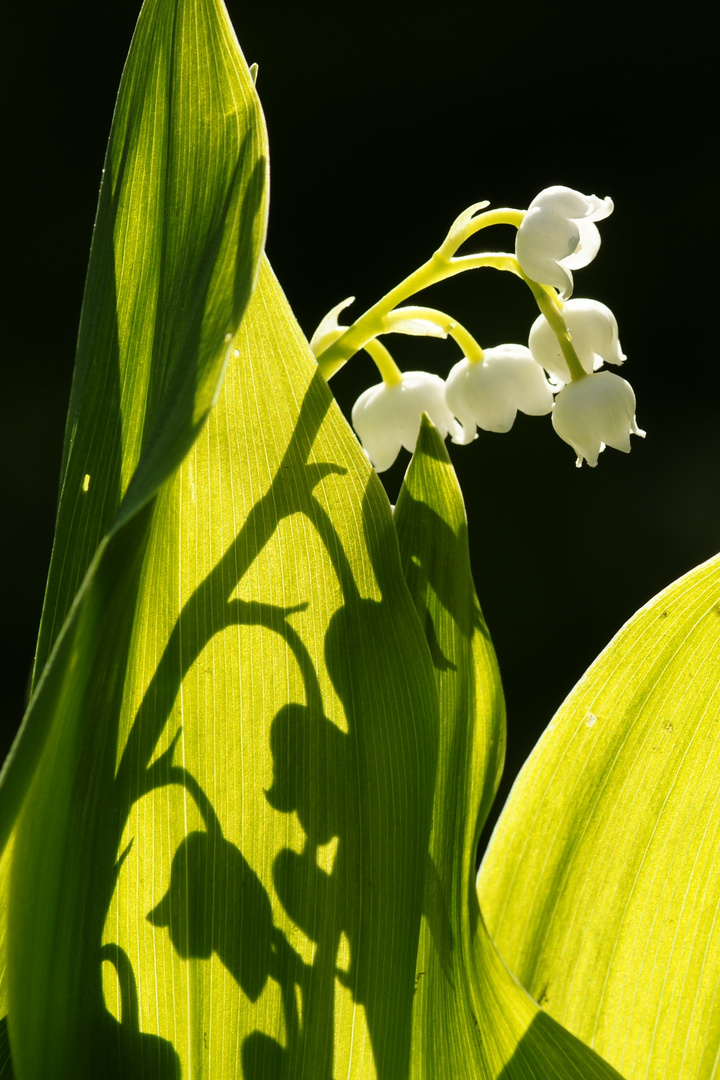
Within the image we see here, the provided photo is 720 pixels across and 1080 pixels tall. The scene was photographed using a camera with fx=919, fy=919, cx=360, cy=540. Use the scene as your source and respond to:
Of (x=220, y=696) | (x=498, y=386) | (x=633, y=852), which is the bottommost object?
(x=633, y=852)

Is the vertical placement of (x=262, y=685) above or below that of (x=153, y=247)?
below

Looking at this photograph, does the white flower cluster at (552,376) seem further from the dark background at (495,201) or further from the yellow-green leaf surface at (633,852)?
the dark background at (495,201)

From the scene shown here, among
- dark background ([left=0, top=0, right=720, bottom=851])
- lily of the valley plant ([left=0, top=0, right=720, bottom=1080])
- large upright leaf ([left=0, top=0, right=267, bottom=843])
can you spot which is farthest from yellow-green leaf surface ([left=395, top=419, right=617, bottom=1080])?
dark background ([left=0, top=0, right=720, bottom=851])

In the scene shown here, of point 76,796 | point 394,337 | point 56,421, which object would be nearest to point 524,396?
point 76,796

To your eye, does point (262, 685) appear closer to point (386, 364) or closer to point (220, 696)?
point (220, 696)

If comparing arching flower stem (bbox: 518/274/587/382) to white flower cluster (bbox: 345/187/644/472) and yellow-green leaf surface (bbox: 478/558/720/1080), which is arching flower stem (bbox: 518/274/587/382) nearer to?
white flower cluster (bbox: 345/187/644/472)

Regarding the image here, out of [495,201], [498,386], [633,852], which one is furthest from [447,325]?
[495,201]
